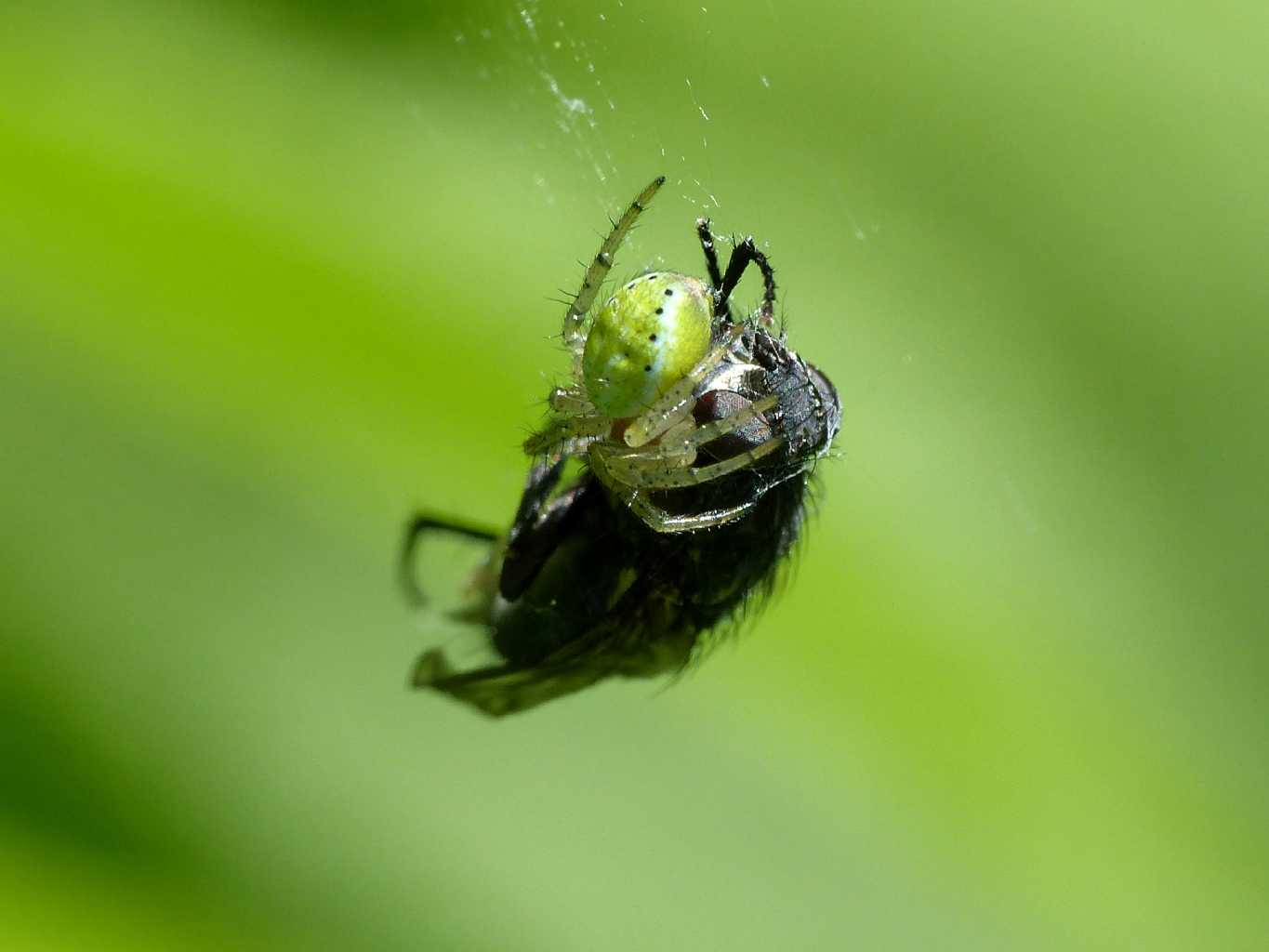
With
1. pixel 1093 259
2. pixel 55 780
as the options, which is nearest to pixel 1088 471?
pixel 1093 259

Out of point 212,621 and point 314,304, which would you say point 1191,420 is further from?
point 212,621

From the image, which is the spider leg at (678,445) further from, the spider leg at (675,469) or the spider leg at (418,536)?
the spider leg at (418,536)

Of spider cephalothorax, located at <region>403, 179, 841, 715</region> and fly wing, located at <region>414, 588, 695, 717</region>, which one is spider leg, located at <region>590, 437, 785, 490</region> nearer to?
spider cephalothorax, located at <region>403, 179, 841, 715</region>

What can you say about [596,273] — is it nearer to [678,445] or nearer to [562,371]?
[678,445]

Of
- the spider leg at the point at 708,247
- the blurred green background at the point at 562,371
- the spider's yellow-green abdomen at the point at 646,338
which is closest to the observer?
the spider's yellow-green abdomen at the point at 646,338

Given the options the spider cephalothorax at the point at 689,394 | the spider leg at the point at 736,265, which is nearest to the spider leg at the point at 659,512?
the spider cephalothorax at the point at 689,394

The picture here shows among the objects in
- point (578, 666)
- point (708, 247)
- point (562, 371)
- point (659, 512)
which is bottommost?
point (578, 666)

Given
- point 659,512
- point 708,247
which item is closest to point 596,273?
point 708,247
